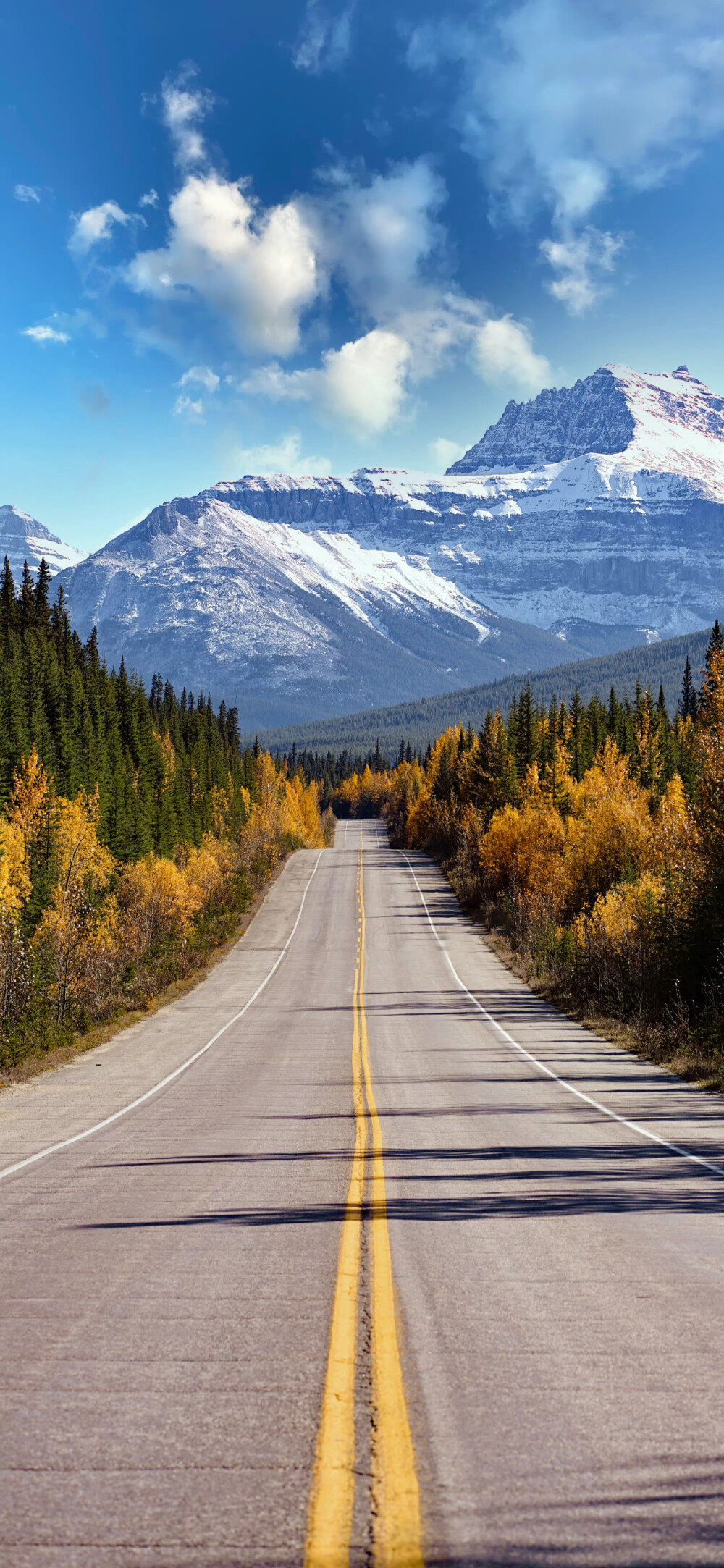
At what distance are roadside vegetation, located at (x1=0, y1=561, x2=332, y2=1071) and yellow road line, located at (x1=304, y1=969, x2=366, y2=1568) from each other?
14446 mm

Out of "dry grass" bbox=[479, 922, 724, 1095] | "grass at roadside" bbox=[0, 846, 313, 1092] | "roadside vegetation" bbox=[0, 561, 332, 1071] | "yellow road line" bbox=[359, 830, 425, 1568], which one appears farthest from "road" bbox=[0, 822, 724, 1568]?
"roadside vegetation" bbox=[0, 561, 332, 1071]

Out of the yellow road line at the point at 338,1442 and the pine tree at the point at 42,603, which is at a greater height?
the pine tree at the point at 42,603

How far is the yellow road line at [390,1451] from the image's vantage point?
2.92 meters

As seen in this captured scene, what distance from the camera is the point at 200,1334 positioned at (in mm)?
4754

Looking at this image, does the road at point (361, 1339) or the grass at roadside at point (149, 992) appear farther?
the grass at roadside at point (149, 992)

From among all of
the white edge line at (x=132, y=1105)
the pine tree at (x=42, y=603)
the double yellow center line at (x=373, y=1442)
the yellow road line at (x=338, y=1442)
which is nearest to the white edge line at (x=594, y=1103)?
the double yellow center line at (x=373, y=1442)

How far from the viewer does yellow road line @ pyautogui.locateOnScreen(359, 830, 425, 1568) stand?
2916 mm

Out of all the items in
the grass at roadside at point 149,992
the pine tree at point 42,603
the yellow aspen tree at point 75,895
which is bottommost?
the grass at roadside at point 149,992

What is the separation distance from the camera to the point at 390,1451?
11.4 feet

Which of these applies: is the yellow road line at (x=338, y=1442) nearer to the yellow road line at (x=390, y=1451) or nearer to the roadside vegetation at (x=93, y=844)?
the yellow road line at (x=390, y=1451)

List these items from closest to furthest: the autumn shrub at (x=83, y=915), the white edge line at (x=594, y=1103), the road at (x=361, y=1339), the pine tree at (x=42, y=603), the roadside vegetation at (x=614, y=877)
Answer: the road at (x=361, y=1339) < the white edge line at (x=594, y=1103) < the roadside vegetation at (x=614, y=877) < the autumn shrub at (x=83, y=915) < the pine tree at (x=42, y=603)

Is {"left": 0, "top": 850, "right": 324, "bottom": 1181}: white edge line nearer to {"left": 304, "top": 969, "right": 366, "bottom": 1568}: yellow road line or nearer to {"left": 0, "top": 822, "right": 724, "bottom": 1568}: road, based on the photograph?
{"left": 0, "top": 822, "right": 724, "bottom": 1568}: road

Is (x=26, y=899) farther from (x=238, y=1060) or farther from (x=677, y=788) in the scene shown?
(x=677, y=788)

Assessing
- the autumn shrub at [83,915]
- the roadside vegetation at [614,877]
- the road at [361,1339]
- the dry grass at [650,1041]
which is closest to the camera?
the road at [361,1339]
